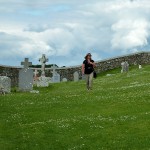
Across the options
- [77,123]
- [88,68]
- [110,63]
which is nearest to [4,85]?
[88,68]

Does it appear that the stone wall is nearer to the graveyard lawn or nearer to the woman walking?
the woman walking

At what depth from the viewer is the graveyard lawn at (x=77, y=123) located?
16.7m

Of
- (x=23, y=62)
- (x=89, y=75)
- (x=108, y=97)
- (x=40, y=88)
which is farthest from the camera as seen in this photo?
(x=40, y=88)

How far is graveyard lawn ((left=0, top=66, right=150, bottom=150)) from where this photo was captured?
1670 cm

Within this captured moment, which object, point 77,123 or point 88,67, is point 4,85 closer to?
point 88,67

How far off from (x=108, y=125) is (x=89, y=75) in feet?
49.8

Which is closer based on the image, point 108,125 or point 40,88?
point 108,125

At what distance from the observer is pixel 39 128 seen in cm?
1933

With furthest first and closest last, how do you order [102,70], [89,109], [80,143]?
[102,70], [89,109], [80,143]

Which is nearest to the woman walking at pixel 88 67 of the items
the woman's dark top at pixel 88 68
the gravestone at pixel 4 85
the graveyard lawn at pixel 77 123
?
the woman's dark top at pixel 88 68

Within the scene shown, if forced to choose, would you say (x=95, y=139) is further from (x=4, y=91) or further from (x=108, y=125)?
(x=4, y=91)

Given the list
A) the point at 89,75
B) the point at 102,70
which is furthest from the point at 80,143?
the point at 102,70

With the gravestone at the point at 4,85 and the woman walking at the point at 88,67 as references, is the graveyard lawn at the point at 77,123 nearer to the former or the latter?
the woman walking at the point at 88,67

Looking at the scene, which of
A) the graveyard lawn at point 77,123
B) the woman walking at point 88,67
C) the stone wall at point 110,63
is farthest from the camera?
the stone wall at point 110,63
